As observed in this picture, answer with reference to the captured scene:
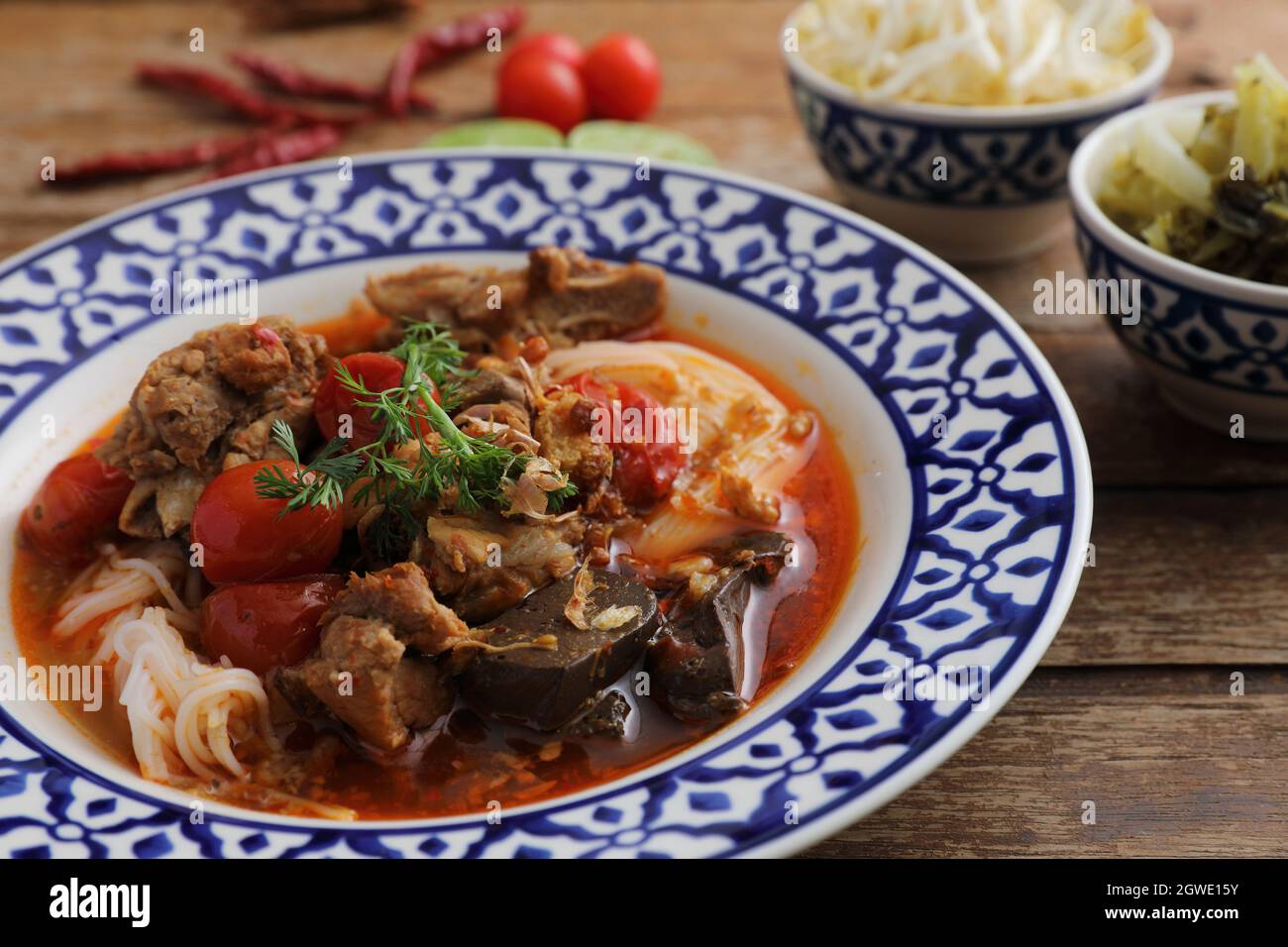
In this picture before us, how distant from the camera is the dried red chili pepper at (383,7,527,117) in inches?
323

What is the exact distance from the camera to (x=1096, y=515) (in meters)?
5.12

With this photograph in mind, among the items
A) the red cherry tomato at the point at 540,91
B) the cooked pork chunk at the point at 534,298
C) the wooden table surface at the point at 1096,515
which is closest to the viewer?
the wooden table surface at the point at 1096,515

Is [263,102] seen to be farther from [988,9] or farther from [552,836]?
[552,836]

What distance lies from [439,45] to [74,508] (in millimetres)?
5253

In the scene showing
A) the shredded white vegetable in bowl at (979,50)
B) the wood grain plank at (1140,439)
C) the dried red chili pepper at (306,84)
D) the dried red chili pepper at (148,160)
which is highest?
the shredded white vegetable in bowl at (979,50)

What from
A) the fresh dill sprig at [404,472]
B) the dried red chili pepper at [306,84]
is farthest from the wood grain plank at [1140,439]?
the dried red chili pepper at [306,84]

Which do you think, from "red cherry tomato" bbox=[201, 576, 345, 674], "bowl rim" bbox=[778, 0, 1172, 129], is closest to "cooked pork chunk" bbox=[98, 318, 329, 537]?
"red cherry tomato" bbox=[201, 576, 345, 674]

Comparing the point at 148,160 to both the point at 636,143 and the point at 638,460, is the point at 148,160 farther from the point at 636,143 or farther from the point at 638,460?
the point at 638,460

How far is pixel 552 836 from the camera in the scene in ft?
10.5

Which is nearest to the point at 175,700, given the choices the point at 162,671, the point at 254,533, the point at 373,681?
the point at 162,671

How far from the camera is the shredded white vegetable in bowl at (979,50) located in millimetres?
6277

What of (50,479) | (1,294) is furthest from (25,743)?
(1,294)

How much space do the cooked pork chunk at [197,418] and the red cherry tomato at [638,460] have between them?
1177 mm

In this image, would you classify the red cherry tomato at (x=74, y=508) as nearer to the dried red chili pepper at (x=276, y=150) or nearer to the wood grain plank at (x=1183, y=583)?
the dried red chili pepper at (x=276, y=150)
